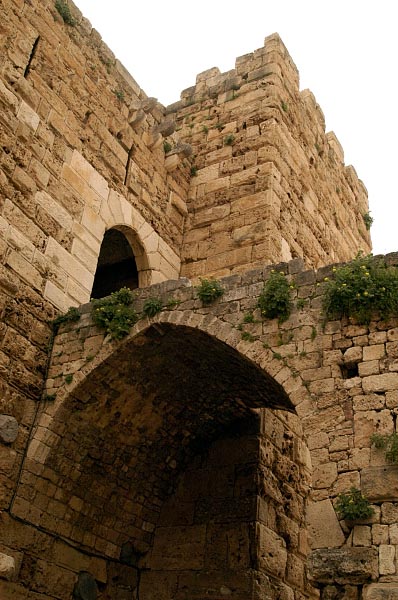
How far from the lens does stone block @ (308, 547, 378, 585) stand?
497 cm

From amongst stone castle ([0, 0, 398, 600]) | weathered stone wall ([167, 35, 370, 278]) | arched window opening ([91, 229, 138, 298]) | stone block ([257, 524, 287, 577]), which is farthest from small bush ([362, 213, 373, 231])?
stone block ([257, 524, 287, 577])

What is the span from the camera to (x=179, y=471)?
8.66 meters

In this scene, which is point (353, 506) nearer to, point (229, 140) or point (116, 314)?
point (116, 314)

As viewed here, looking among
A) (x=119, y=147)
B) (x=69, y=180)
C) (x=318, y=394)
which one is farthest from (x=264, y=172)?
(x=318, y=394)

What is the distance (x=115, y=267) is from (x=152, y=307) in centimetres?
381

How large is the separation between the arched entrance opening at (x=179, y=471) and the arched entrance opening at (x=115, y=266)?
263 centimetres

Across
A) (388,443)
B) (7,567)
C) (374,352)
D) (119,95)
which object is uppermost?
(119,95)

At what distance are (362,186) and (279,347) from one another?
9746 millimetres

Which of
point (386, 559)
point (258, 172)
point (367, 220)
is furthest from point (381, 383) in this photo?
point (367, 220)

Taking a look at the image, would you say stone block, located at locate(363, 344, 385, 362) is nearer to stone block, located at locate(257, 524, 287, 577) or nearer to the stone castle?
the stone castle

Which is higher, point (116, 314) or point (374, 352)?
point (116, 314)

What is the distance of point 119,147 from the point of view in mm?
9633

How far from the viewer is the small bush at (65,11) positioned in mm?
9159

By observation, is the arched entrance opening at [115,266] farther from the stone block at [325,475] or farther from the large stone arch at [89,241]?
the stone block at [325,475]
